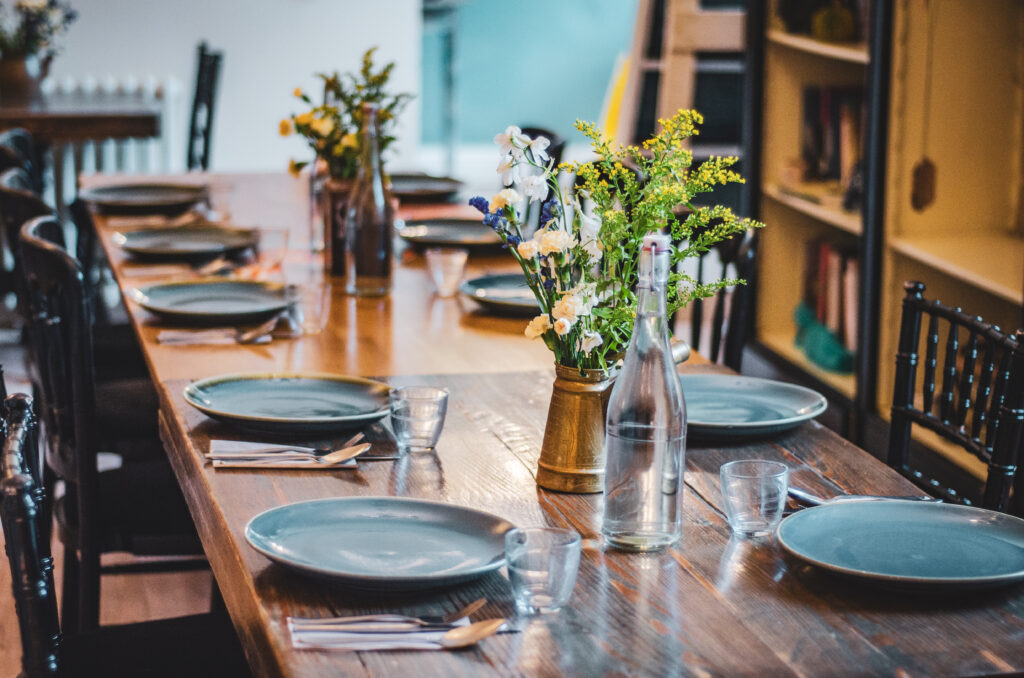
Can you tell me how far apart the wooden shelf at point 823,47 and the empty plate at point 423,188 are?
40.9 inches

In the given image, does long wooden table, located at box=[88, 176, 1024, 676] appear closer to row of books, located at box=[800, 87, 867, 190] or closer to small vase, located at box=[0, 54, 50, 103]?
row of books, located at box=[800, 87, 867, 190]

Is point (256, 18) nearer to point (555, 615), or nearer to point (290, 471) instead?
point (290, 471)

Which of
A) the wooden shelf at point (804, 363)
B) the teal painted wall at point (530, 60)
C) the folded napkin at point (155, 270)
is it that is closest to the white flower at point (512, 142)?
the folded napkin at point (155, 270)

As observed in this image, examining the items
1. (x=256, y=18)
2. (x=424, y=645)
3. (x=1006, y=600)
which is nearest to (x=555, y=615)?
(x=424, y=645)

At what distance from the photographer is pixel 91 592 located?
6.41 feet

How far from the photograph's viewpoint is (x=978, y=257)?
111 inches

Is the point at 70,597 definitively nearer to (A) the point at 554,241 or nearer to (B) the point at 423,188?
(A) the point at 554,241

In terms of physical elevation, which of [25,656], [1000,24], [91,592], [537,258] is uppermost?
[1000,24]

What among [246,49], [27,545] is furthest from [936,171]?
[246,49]

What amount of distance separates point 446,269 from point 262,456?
34.4 inches

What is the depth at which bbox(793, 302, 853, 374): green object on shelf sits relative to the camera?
137 inches

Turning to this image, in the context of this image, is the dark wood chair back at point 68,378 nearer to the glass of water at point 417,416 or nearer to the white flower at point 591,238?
the glass of water at point 417,416

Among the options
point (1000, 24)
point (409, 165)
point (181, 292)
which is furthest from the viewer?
point (409, 165)

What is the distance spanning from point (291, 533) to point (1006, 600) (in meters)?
0.63
